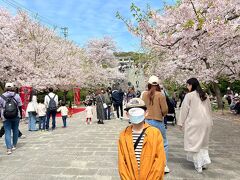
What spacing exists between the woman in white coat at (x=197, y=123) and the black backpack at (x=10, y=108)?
442cm

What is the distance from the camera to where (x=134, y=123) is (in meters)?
3.22

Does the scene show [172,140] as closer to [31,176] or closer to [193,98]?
[193,98]

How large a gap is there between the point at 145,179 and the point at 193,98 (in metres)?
3.01

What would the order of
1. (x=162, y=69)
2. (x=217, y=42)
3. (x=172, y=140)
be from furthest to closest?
(x=162, y=69), (x=172, y=140), (x=217, y=42)

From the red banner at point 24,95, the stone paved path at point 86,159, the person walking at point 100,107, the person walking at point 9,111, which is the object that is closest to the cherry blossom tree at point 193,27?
the stone paved path at point 86,159

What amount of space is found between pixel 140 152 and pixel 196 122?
2.87 m

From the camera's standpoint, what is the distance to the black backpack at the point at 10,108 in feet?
25.7

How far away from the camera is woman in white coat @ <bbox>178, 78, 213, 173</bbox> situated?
5738 mm

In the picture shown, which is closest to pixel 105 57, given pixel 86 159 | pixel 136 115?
pixel 86 159

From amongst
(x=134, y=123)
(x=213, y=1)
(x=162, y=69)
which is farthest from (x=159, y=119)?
(x=162, y=69)

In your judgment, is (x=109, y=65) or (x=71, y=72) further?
(x=109, y=65)

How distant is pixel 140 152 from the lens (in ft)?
10.4

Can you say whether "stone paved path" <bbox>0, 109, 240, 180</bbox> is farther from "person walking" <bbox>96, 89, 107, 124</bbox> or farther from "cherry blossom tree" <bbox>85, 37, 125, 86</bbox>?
"cherry blossom tree" <bbox>85, 37, 125, 86</bbox>

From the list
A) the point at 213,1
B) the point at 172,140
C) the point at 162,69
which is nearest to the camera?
the point at 213,1
